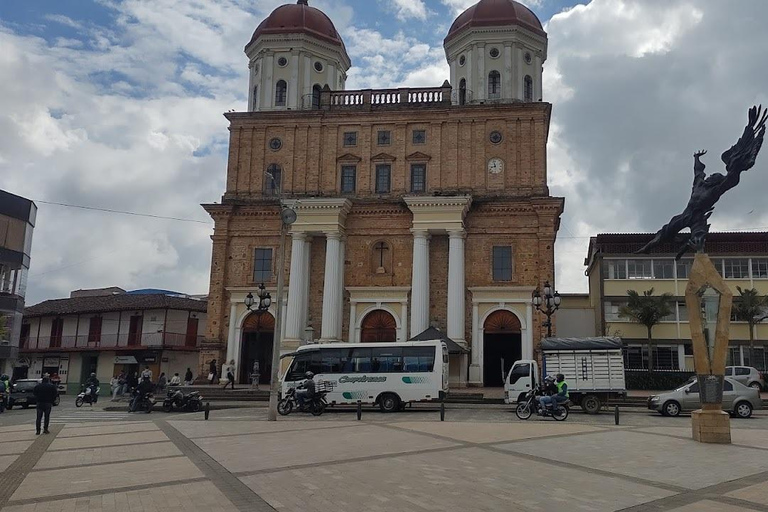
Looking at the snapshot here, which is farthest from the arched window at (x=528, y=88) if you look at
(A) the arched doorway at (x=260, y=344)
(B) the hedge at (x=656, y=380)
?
(A) the arched doorway at (x=260, y=344)

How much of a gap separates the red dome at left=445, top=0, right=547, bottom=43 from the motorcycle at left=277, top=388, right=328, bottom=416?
2493cm

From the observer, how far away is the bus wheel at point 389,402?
24.4m

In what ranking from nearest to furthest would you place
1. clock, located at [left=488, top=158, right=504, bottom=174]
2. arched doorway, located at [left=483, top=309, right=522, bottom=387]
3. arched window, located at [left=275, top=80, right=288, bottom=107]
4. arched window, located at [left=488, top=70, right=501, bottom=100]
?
arched doorway, located at [left=483, top=309, right=522, bottom=387] < clock, located at [left=488, top=158, right=504, bottom=174] < arched window, located at [left=488, top=70, right=501, bottom=100] < arched window, located at [left=275, top=80, right=288, bottom=107]

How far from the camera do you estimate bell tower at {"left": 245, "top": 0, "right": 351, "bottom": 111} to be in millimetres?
39875

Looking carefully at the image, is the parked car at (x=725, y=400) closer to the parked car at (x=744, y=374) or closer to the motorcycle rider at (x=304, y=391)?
the parked car at (x=744, y=374)

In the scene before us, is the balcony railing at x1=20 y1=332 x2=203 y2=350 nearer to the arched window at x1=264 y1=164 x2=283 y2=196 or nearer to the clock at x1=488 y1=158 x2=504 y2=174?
the arched window at x1=264 y1=164 x2=283 y2=196

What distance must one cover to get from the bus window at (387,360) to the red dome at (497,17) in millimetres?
22051

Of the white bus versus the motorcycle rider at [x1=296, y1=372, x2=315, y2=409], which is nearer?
the motorcycle rider at [x1=296, y1=372, x2=315, y2=409]

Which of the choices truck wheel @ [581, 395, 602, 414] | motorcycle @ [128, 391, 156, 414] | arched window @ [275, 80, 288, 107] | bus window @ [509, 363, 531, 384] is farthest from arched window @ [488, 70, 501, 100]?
motorcycle @ [128, 391, 156, 414]

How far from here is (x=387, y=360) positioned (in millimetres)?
24828

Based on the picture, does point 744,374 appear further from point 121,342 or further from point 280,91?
point 121,342

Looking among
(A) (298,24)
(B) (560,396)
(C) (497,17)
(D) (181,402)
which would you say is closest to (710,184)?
(B) (560,396)

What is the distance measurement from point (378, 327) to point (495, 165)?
435 inches

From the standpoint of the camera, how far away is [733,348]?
137 feet
